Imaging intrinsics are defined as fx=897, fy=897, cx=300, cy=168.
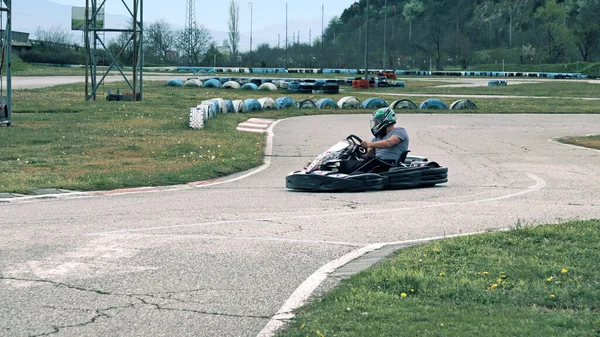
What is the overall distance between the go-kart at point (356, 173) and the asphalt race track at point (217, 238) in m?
0.21

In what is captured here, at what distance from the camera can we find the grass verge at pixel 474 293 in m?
5.34

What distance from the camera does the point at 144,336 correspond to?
5414 mm

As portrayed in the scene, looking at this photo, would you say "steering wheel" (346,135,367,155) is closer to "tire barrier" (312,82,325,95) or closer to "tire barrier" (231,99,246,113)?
"tire barrier" (231,99,246,113)

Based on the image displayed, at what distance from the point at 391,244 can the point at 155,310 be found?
309 cm

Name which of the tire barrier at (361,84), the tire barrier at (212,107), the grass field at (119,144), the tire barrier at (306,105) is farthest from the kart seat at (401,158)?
the tire barrier at (361,84)

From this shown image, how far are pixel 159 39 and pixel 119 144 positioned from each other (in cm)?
9830

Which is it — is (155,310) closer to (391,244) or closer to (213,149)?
(391,244)

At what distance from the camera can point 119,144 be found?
765 inches

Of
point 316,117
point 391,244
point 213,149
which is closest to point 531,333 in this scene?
point 391,244

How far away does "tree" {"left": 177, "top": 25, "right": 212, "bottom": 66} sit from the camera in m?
107

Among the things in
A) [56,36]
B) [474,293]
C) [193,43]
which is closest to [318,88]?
[474,293]

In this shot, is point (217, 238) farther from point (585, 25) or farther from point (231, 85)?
point (585, 25)

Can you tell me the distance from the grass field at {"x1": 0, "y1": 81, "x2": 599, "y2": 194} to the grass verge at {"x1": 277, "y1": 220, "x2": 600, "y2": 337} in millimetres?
6914

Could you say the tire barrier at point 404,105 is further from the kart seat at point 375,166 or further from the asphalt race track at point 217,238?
the kart seat at point 375,166
